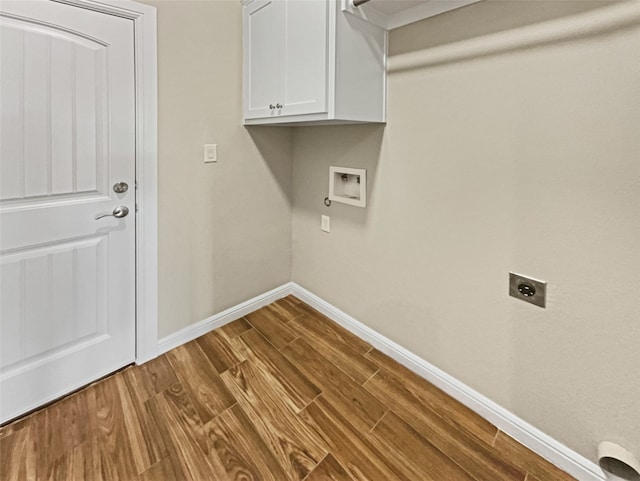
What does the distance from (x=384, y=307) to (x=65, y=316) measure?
1754 millimetres

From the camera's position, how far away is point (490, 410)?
1.58 metres

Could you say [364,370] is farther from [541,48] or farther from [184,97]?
[184,97]

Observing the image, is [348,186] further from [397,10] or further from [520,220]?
[520,220]

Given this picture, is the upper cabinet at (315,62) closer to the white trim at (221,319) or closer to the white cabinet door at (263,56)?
the white cabinet door at (263,56)

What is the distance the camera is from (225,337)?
7.43 feet

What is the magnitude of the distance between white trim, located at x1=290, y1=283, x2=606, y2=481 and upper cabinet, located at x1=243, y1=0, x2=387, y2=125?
1364 millimetres

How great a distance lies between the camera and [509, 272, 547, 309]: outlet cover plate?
1.36m

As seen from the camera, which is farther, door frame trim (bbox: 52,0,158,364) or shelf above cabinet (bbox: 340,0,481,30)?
door frame trim (bbox: 52,0,158,364)

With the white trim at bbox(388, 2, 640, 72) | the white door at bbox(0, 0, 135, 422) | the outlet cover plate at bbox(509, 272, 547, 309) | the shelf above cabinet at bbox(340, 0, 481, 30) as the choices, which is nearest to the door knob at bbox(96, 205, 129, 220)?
the white door at bbox(0, 0, 135, 422)

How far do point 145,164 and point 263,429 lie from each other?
1.51 m

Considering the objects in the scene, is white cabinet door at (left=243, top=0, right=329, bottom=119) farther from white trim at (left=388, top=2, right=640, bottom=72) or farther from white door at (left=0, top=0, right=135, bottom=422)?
white door at (left=0, top=0, right=135, bottom=422)

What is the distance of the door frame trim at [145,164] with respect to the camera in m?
1.70

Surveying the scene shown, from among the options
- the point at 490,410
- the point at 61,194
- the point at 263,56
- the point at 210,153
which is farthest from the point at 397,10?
the point at 490,410

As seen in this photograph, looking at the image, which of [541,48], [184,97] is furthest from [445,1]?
[184,97]
